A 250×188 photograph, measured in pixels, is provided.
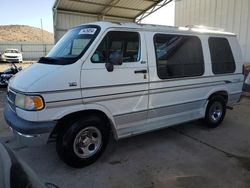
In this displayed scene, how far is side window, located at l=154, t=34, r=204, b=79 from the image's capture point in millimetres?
4339

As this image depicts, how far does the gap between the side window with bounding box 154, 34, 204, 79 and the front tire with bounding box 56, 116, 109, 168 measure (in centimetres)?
148

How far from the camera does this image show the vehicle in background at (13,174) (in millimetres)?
1352

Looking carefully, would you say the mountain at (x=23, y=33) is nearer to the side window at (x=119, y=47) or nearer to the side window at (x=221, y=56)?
the side window at (x=221, y=56)

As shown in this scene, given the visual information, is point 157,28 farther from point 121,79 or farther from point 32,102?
point 32,102

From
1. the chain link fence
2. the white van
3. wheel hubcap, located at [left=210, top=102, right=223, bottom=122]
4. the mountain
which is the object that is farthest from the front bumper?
the mountain

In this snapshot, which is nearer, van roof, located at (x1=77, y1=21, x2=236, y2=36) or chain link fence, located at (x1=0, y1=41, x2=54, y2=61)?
van roof, located at (x1=77, y1=21, x2=236, y2=36)

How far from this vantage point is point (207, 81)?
16.7ft

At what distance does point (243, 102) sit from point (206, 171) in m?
5.58

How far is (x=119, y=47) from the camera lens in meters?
3.90

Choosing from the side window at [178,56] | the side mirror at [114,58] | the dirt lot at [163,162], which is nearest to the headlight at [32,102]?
the dirt lot at [163,162]

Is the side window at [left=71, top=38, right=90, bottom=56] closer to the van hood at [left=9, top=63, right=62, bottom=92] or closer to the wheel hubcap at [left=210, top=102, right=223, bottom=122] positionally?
the van hood at [left=9, top=63, right=62, bottom=92]

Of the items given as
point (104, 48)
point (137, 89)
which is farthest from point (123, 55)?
point (137, 89)

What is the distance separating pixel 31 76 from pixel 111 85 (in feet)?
3.87

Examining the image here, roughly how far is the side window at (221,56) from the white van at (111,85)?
3cm
